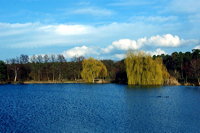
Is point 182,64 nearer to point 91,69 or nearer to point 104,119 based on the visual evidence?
point 91,69

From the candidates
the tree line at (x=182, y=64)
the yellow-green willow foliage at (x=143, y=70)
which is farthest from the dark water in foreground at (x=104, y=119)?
the tree line at (x=182, y=64)

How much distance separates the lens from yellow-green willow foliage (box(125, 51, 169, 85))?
58.0 m

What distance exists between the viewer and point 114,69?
83875 millimetres

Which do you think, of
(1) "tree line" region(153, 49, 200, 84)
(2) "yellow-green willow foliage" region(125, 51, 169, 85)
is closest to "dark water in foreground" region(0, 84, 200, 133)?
(2) "yellow-green willow foliage" region(125, 51, 169, 85)

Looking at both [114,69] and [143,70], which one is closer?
[143,70]

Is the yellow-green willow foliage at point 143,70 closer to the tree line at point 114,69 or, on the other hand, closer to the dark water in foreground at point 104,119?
the tree line at point 114,69

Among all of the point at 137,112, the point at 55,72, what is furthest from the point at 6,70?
the point at 137,112

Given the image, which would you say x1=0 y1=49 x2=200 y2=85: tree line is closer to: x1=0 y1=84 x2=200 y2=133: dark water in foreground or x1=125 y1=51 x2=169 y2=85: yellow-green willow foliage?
x1=125 y1=51 x2=169 y2=85: yellow-green willow foliage

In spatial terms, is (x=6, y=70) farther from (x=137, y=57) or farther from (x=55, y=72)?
(x=137, y=57)

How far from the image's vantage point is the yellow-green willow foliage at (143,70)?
58.0 m

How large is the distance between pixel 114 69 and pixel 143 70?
26.0 metres

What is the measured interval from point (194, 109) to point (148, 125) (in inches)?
348

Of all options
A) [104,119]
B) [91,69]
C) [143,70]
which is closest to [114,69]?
[91,69]

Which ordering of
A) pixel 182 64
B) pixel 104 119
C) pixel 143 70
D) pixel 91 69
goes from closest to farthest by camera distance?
pixel 104 119 → pixel 143 70 → pixel 91 69 → pixel 182 64
